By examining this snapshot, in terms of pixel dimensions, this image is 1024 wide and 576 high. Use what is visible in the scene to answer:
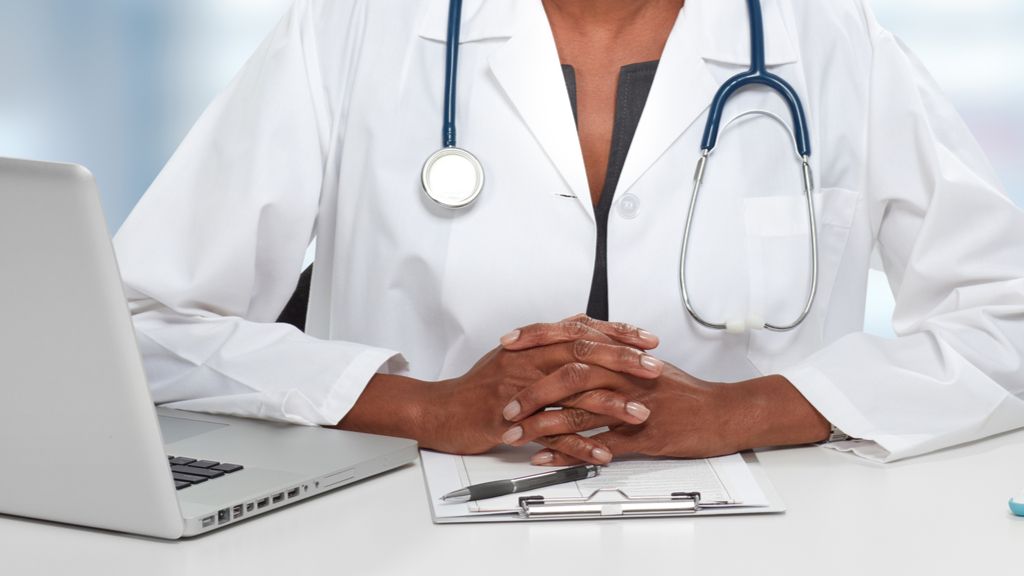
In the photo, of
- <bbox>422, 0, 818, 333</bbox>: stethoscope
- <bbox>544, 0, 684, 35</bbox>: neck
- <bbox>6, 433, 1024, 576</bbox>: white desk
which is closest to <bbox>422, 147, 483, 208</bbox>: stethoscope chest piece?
<bbox>422, 0, 818, 333</bbox>: stethoscope

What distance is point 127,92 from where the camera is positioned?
330 cm

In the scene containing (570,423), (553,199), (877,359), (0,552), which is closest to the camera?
(0,552)

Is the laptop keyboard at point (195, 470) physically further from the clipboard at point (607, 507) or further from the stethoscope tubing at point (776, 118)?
the stethoscope tubing at point (776, 118)

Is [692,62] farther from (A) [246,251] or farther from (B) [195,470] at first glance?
(B) [195,470]

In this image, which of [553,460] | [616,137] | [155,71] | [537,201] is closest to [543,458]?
[553,460]

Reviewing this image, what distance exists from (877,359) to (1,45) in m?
2.85

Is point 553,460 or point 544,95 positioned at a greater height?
point 544,95

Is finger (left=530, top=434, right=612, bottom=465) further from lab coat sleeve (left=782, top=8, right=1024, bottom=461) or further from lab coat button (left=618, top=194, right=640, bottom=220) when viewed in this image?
lab coat button (left=618, top=194, right=640, bottom=220)

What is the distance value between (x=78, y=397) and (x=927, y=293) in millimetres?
983

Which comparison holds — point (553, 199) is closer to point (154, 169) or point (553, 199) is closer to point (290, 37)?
point (290, 37)

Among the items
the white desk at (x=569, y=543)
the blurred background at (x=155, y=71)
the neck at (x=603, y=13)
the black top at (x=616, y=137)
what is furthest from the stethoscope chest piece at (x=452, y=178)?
the blurred background at (x=155, y=71)

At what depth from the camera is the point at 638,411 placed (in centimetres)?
102

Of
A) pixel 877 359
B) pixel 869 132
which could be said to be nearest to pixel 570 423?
pixel 877 359

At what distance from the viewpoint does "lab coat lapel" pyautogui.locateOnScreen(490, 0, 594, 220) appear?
1325mm
